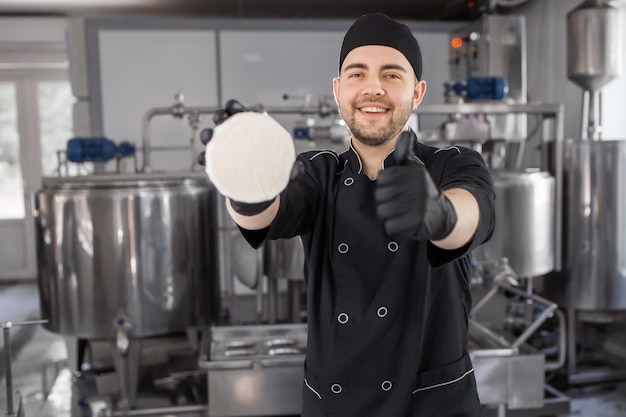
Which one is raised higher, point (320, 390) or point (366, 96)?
point (366, 96)

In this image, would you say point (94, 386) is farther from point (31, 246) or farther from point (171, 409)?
point (31, 246)

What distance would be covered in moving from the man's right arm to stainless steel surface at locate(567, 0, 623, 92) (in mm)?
2950

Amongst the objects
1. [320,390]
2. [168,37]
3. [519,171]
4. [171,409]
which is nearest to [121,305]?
[171,409]

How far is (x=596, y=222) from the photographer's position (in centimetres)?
332

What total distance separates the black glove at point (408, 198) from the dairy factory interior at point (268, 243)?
1321mm

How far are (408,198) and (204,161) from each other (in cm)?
32

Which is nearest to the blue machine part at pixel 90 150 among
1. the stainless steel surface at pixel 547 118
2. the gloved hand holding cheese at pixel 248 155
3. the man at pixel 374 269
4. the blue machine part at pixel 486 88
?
the stainless steel surface at pixel 547 118

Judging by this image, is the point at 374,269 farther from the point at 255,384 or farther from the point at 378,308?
the point at 255,384

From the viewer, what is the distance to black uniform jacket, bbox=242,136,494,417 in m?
1.13

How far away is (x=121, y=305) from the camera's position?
2873 mm

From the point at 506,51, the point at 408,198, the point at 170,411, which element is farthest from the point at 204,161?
the point at 506,51

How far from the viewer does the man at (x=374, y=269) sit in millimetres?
1097

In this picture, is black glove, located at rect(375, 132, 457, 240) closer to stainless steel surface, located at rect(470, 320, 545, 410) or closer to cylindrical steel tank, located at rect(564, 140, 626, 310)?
stainless steel surface, located at rect(470, 320, 545, 410)

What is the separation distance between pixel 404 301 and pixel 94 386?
2665 millimetres
